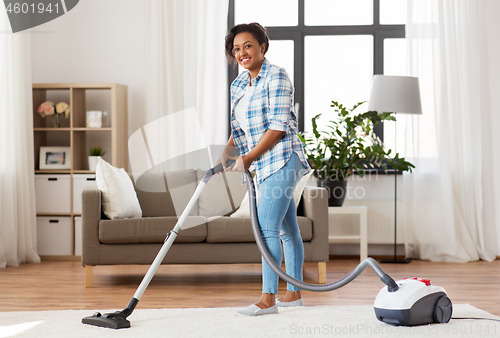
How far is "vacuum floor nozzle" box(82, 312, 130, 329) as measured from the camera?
6.88 feet

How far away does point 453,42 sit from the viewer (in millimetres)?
4176

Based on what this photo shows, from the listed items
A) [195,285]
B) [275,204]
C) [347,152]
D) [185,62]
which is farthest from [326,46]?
[275,204]

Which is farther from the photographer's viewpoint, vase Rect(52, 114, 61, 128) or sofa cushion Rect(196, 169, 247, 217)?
vase Rect(52, 114, 61, 128)

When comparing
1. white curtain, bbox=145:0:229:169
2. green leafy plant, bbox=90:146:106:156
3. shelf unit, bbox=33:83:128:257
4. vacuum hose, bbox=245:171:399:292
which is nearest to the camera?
vacuum hose, bbox=245:171:399:292

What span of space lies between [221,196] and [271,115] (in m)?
1.60

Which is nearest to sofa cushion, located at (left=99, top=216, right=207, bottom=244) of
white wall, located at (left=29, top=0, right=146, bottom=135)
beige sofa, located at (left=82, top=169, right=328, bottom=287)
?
beige sofa, located at (left=82, top=169, right=328, bottom=287)

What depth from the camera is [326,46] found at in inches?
181

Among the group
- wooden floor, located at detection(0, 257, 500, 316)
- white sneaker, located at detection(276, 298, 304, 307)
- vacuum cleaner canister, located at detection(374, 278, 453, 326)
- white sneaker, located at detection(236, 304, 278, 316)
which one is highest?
vacuum cleaner canister, located at detection(374, 278, 453, 326)

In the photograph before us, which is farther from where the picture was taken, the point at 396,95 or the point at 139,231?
the point at 396,95

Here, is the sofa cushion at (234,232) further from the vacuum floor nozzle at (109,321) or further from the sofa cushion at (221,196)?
the vacuum floor nozzle at (109,321)

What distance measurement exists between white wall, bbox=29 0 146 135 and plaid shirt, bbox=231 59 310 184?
2.50 meters

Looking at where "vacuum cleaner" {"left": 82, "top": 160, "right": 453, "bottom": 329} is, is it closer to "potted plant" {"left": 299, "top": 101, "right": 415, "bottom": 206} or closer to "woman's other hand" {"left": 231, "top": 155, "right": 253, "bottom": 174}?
"woman's other hand" {"left": 231, "top": 155, "right": 253, "bottom": 174}

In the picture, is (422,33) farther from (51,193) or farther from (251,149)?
(51,193)

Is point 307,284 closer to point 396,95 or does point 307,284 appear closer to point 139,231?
point 139,231
